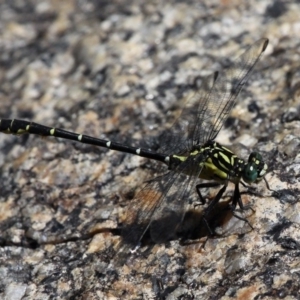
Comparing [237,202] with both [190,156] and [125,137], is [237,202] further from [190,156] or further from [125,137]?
[125,137]

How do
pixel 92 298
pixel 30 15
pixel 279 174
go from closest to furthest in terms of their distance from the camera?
pixel 92 298, pixel 279 174, pixel 30 15

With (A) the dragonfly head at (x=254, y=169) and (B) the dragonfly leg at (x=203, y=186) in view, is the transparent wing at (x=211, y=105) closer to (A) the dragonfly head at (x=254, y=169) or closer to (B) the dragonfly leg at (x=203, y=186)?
(B) the dragonfly leg at (x=203, y=186)

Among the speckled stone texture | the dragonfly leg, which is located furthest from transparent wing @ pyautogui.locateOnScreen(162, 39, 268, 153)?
the dragonfly leg

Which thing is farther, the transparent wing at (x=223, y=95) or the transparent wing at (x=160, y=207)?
the transparent wing at (x=223, y=95)

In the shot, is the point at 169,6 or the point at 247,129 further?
the point at 169,6

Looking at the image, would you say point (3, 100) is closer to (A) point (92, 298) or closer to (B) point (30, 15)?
Result: (B) point (30, 15)

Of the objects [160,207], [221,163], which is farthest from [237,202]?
[160,207]

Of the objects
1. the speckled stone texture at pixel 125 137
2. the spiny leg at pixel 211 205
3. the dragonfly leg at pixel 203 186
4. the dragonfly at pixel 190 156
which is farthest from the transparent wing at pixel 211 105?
the spiny leg at pixel 211 205

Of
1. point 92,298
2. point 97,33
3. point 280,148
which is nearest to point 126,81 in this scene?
point 97,33
